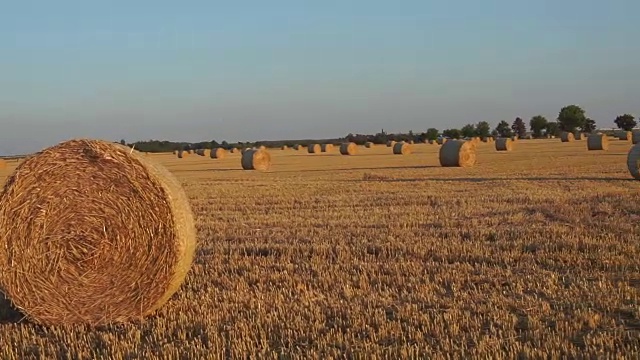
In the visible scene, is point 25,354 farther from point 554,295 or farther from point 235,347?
point 554,295

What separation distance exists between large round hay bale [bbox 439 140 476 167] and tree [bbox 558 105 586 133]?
237 ft

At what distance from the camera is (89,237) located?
5910 mm

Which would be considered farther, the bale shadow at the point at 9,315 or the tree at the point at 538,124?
the tree at the point at 538,124

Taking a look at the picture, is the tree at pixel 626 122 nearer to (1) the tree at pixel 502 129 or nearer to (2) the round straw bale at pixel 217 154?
(1) the tree at pixel 502 129


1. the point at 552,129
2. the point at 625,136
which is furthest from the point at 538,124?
the point at 625,136

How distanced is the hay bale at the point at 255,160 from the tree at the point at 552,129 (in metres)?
70.2

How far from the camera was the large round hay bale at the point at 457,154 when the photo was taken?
25.3 metres

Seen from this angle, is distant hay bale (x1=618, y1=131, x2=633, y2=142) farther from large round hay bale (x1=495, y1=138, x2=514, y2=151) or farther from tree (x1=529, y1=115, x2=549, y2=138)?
tree (x1=529, y1=115, x2=549, y2=138)

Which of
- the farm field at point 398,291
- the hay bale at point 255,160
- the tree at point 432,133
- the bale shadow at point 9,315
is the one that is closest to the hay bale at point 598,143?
the hay bale at point 255,160

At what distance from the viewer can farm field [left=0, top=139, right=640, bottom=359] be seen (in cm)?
468

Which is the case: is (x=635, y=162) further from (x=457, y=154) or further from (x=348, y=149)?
(x=348, y=149)

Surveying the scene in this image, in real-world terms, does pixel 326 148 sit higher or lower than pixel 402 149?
higher

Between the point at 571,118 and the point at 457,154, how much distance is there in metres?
73.8

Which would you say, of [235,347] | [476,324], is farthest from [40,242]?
[476,324]
